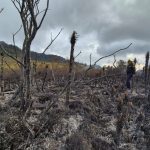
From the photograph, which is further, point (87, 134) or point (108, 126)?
point (108, 126)

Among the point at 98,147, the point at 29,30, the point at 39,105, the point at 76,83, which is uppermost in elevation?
the point at 29,30

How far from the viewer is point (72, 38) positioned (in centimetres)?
1939

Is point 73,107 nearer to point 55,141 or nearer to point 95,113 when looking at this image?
point 95,113

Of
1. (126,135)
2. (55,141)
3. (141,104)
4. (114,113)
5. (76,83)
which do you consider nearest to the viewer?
(76,83)

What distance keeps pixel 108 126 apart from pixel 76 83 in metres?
12.9

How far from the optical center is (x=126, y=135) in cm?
1822

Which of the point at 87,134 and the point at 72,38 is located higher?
the point at 72,38

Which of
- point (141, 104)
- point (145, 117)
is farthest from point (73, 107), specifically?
point (141, 104)

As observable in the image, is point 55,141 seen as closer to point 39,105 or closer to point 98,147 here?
point 98,147

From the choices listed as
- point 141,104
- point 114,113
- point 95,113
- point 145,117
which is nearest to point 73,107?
point 95,113

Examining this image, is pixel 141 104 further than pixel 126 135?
Yes

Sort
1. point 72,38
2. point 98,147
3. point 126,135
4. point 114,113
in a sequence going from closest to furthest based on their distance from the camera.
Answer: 1. point 98,147
2. point 126,135
3. point 72,38
4. point 114,113

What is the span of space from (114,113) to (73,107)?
2.60 m

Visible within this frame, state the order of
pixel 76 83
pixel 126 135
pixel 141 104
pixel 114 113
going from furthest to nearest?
pixel 141 104 → pixel 114 113 → pixel 126 135 → pixel 76 83
